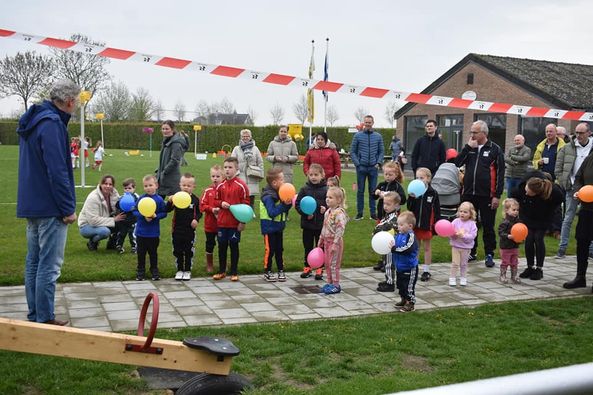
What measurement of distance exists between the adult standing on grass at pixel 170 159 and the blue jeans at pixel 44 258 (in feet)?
13.5

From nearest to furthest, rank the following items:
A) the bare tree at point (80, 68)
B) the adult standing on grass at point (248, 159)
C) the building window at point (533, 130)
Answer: the adult standing on grass at point (248, 159) < the building window at point (533, 130) < the bare tree at point (80, 68)

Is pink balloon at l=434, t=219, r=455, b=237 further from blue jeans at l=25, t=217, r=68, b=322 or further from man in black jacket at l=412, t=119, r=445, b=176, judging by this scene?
blue jeans at l=25, t=217, r=68, b=322

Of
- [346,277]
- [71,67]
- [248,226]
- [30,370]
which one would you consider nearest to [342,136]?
[71,67]

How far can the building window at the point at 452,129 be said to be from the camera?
113 feet

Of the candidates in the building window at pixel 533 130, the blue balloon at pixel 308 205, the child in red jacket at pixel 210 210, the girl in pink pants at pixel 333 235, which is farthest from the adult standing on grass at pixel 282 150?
the building window at pixel 533 130

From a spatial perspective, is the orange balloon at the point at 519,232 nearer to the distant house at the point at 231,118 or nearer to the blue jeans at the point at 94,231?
the blue jeans at the point at 94,231

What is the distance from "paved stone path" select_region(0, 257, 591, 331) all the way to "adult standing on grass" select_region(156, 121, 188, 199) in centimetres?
232

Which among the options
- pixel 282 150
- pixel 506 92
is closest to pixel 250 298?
pixel 282 150

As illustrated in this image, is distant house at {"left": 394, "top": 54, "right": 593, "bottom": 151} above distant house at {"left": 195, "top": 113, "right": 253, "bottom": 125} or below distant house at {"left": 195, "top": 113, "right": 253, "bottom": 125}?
below

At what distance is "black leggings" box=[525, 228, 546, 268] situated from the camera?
8773 millimetres

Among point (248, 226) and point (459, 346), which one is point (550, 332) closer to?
point (459, 346)

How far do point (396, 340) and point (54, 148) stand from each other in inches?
137

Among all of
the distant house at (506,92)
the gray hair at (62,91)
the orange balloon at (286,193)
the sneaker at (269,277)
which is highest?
the distant house at (506,92)

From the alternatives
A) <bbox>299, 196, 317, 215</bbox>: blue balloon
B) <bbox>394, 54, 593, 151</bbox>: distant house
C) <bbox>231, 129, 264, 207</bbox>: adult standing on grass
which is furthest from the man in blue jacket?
<bbox>394, 54, 593, 151</bbox>: distant house
